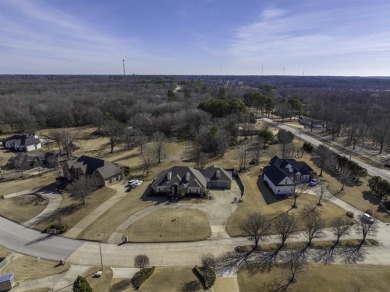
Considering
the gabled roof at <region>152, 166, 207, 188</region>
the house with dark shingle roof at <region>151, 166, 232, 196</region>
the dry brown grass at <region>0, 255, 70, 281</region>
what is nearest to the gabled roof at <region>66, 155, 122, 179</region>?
the house with dark shingle roof at <region>151, 166, 232, 196</region>

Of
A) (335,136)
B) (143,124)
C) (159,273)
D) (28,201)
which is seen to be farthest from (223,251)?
(335,136)

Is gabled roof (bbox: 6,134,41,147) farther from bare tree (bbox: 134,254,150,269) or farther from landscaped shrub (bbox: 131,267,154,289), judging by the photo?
landscaped shrub (bbox: 131,267,154,289)

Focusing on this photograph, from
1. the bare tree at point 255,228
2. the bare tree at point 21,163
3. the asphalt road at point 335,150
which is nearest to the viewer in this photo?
the bare tree at point 255,228

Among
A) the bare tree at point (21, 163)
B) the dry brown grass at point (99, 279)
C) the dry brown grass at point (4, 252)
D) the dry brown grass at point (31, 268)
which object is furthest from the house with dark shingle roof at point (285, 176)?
the bare tree at point (21, 163)

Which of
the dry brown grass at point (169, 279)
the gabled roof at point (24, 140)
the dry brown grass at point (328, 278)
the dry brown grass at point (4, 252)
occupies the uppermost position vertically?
the gabled roof at point (24, 140)

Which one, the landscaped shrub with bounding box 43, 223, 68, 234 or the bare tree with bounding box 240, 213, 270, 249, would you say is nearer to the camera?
the bare tree with bounding box 240, 213, 270, 249

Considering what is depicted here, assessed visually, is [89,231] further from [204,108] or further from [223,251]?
[204,108]

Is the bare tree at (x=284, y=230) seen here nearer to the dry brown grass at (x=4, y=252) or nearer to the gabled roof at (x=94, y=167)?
the gabled roof at (x=94, y=167)
